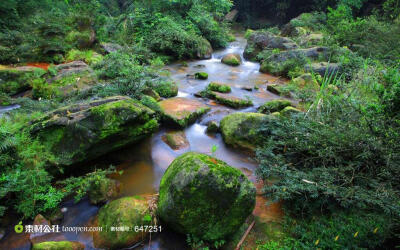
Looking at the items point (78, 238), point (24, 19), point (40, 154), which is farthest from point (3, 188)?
point (24, 19)

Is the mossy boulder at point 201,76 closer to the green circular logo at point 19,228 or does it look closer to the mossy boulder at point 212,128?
the mossy boulder at point 212,128

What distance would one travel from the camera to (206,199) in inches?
111

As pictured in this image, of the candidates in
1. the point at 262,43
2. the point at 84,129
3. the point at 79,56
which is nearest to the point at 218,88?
the point at 84,129

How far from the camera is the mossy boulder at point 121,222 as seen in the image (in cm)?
301

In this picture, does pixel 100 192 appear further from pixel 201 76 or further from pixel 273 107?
pixel 201 76

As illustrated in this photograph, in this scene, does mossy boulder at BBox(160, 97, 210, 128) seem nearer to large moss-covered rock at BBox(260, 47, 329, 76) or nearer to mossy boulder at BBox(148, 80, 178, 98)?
mossy boulder at BBox(148, 80, 178, 98)

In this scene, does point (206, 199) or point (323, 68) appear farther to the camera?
point (323, 68)

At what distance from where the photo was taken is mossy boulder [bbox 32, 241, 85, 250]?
2713mm

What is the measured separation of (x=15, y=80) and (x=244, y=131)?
702cm

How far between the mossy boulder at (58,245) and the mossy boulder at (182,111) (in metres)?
3.20

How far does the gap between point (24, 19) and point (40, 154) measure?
423 inches

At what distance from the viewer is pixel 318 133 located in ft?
11.9

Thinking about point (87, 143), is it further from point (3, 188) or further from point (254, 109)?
point (254, 109)

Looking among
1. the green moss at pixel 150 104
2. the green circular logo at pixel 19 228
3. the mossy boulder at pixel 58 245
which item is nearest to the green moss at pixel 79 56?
the green moss at pixel 150 104
